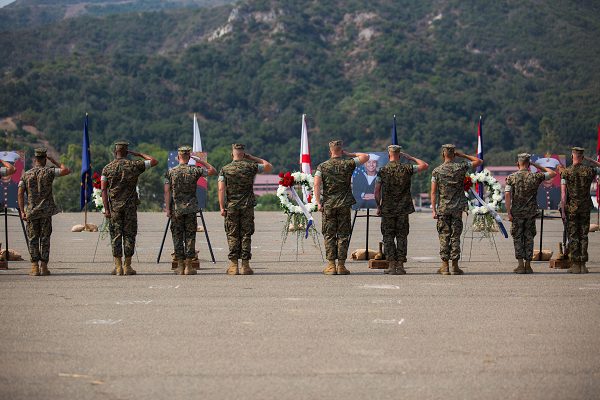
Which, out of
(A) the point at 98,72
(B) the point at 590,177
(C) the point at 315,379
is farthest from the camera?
(A) the point at 98,72

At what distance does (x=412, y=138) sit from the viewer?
513ft

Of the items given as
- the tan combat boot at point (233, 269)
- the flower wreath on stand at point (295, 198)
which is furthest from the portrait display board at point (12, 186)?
the tan combat boot at point (233, 269)

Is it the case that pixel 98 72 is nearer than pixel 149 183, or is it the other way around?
pixel 149 183

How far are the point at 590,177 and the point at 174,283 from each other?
6.23 metres

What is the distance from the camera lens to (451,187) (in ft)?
58.7

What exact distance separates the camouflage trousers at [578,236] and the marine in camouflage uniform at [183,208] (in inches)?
207

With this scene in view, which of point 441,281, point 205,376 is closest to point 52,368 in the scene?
point 205,376

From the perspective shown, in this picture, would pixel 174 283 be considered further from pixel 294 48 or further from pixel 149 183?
pixel 294 48

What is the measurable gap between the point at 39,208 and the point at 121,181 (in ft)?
3.96

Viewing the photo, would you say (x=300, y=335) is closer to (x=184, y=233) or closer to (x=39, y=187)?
(x=184, y=233)

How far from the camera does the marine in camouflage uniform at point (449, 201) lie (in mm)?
17750

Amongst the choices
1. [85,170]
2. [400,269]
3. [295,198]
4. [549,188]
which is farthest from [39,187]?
Result: [85,170]

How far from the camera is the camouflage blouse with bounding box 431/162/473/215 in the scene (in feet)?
58.4

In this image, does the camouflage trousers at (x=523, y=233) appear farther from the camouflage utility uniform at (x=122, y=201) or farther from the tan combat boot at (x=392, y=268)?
the camouflage utility uniform at (x=122, y=201)
